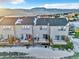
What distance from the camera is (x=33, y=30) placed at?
1910 millimetres

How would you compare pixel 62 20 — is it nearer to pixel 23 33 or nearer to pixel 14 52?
pixel 23 33

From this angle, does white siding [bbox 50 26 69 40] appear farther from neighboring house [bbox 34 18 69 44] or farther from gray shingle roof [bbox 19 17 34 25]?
gray shingle roof [bbox 19 17 34 25]

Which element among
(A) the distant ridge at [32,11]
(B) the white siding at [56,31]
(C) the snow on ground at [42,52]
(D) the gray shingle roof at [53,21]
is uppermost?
(A) the distant ridge at [32,11]

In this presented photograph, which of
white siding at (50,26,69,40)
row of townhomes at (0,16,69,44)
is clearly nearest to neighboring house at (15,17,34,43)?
row of townhomes at (0,16,69,44)

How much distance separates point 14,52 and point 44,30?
0.34m

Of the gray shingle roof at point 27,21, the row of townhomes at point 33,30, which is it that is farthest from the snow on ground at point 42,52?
the gray shingle roof at point 27,21

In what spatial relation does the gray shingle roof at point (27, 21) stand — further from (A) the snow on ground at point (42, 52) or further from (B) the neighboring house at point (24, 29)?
(A) the snow on ground at point (42, 52)

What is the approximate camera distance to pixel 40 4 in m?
1.93

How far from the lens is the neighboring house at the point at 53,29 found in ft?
6.22

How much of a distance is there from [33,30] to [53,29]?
0.58ft

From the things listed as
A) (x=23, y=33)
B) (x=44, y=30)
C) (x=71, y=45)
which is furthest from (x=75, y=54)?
(x=23, y=33)

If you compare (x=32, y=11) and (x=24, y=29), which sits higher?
(x=32, y=11)

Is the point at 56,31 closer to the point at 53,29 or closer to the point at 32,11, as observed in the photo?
the point at 53,29

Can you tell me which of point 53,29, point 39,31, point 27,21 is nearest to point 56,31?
point 53,29
